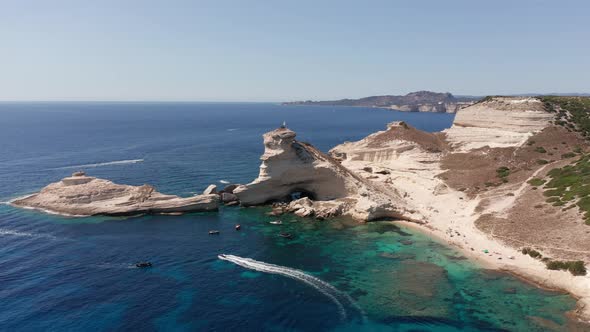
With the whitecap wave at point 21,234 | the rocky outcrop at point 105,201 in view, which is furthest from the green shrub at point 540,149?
the whitecap wave at point 21,234

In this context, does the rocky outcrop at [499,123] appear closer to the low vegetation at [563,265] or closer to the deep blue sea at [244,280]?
the deep blue sea at [244,280]

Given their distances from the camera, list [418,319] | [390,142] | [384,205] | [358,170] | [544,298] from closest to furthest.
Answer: [418,319], [544,298], [384,205], [358,170], [390,142]

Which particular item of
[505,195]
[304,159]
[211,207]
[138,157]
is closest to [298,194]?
[304,159]

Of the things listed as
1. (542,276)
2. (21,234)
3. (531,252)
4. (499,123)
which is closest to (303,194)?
(531,252)

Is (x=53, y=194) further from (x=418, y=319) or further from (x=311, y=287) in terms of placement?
(x=418, y=319)

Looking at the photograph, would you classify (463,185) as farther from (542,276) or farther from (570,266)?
(542,276)

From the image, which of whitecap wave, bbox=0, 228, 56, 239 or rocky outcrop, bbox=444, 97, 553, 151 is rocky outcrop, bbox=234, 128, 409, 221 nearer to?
whitecap wave, bbox=0, 228, 56, 239
